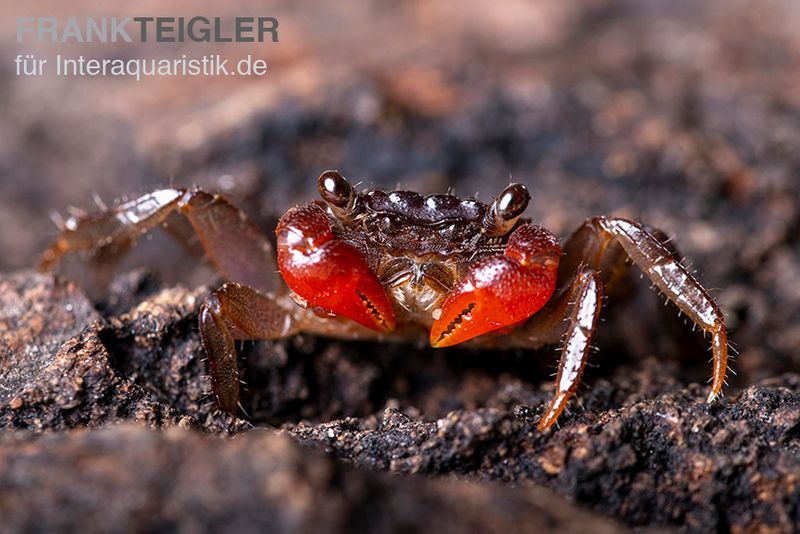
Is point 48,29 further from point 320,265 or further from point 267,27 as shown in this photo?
point 320,265

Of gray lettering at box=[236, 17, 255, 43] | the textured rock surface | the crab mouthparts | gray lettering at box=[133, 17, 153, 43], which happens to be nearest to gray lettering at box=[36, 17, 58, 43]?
gray lettering at box=[133, 17, 153, 43]

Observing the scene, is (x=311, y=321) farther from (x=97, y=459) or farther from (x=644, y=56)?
(x=644, y=56)

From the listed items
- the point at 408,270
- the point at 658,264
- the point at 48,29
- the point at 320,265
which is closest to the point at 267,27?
the point at 48,29

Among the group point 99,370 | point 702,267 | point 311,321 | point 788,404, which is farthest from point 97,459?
point 702,267

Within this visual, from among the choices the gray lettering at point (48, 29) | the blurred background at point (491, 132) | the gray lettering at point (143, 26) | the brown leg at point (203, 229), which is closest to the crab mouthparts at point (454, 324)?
the brown leg at point (203, 229)

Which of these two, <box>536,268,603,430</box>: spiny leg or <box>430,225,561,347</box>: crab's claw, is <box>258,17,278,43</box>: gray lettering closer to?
<box>430,225,561,347</box>: crab's claw

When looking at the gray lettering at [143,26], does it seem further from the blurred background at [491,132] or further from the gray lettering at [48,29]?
the gray lettering at [48,29]
